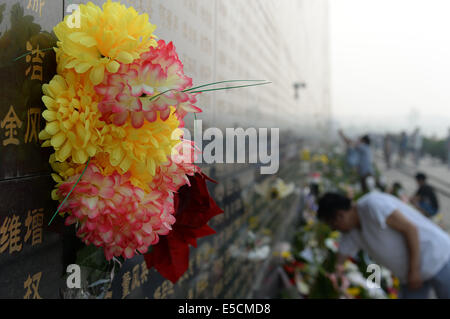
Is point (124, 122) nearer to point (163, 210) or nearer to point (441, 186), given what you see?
point (163, 210)

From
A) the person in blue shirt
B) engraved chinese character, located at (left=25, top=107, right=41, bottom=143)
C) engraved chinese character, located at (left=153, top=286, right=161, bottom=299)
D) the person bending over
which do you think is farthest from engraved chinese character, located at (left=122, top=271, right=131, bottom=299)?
the person in blue shirt

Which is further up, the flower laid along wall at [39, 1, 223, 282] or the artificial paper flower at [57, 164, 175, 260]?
the flower laid along wall at [39, 1, 223, 282]

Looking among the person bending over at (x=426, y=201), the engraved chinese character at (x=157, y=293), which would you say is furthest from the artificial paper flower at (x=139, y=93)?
the person bending over at (x=426, y=201)

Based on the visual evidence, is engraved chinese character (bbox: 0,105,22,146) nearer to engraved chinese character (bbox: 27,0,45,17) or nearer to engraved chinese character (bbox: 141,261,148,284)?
engraved chinese character (bbox: 27,0,45,17)

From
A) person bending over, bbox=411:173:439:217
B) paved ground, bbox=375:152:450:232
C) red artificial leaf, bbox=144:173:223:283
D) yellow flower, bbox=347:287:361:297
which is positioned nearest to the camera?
red artificial leaf, bbox=144:173:223:283

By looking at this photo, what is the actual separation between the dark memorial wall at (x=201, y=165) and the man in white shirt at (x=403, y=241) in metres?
0.71

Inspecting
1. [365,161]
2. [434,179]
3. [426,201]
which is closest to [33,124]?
[426,201]

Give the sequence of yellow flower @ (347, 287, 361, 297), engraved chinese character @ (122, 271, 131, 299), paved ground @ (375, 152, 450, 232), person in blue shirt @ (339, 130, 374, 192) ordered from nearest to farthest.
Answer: engraved chinese character @ (122, 271, 131, 299) < yellow flower @ (347, 287, 361, 297) < person in blue shirt @ (339, 130, 374, 192) < paved ground @ (375, 152, 450, 232)

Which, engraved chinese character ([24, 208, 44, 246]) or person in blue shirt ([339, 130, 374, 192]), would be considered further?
person in blue shirt ([339, 130, 374, 192])

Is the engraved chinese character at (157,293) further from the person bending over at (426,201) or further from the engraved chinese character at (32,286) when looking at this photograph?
the person bending over at (426,201)

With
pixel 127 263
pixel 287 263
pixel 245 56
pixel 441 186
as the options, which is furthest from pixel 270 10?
pixel 441 186

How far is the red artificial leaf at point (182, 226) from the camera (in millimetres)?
719

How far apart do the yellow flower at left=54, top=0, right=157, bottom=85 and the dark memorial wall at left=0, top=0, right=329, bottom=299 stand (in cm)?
8

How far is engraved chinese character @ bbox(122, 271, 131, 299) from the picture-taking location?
90cm
